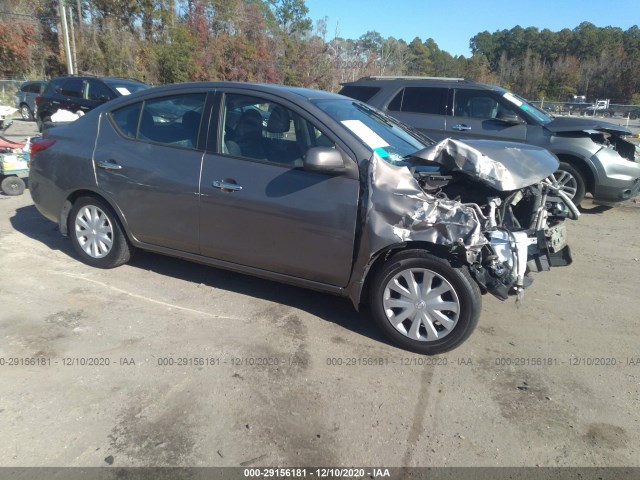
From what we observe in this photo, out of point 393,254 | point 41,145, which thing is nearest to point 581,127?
point 393,254

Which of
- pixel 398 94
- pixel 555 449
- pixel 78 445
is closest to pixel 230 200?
pixel 78 445

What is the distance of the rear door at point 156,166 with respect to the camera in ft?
14.2

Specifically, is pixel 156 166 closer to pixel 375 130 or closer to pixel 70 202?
pixel 70 202

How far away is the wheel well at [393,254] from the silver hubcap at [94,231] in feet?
8.28

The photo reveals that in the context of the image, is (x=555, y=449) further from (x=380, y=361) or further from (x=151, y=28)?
(x=151, y=28)

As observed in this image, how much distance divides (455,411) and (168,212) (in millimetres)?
2782

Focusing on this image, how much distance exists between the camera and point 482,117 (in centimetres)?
791

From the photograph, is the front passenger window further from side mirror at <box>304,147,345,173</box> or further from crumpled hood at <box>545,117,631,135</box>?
crumpled hood at <box>545,117,631,135</box>

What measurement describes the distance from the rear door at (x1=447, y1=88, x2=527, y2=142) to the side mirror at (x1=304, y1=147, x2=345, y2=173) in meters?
4.74

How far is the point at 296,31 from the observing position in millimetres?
53250

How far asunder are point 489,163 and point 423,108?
4.91 meters

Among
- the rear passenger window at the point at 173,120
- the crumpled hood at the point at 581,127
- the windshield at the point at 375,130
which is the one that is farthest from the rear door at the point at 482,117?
the rear passenger window at the point at 173,120

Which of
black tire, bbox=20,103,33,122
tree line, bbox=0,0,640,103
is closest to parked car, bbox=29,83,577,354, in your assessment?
black tire, bbox=20,103,33,122

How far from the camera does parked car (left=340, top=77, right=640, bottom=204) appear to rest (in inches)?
291
